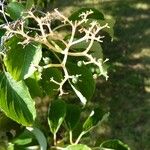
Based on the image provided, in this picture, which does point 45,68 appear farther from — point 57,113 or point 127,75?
point 127,75

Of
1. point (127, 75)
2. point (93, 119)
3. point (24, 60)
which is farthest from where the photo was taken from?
point (127, 75)

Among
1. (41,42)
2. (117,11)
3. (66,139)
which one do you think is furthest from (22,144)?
(117,11)

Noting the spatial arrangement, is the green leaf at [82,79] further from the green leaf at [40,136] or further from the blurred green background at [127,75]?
the blurred green background at [127,75]

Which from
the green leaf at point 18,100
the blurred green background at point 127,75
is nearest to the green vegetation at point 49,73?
the green leaf at point 18,100

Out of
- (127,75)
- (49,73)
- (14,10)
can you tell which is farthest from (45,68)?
(127,75)

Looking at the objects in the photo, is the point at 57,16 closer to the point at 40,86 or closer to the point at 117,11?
the point at 40,86
